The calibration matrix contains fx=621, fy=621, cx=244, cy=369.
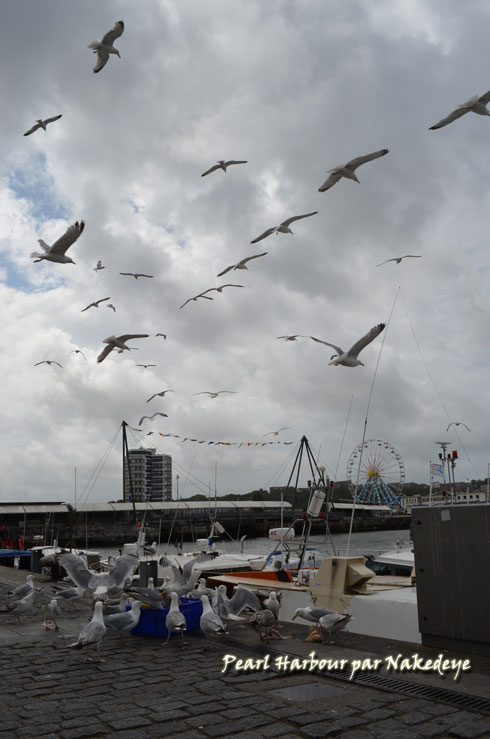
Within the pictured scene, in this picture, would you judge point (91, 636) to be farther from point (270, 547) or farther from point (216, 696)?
point (270, 547)

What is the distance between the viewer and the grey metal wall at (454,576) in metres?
6.77

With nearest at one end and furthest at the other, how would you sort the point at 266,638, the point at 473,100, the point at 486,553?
the point at 486,553, the point at 266,638, the point at 473,100

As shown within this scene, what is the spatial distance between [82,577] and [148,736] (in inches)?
263

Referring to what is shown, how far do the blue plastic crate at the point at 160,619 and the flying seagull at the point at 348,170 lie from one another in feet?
31.0

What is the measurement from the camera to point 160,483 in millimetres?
148625

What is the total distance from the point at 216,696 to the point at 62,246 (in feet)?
33.7

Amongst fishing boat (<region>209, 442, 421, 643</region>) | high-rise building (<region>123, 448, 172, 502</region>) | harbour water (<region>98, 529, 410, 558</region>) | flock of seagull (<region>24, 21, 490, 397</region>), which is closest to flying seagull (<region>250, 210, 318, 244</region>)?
flock of seagull (<region>24, 21, 490, 397</region>)

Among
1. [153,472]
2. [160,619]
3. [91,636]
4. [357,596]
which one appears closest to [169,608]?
[160,619]

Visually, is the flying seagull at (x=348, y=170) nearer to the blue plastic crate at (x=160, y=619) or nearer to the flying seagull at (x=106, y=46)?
the flying seagull at (x=106, y=46)

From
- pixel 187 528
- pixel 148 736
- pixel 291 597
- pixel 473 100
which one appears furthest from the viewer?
pixel 187 528

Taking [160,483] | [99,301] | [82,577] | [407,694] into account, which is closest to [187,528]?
[160,483]

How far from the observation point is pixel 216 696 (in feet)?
19.8

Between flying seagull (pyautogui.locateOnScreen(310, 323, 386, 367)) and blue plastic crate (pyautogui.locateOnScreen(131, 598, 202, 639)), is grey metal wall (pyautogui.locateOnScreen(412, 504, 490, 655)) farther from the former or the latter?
flying seagull (pyautogui.locateOnScreen(310, 323, 386, 367))

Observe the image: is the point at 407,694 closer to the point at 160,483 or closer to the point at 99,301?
the point at 99,301
